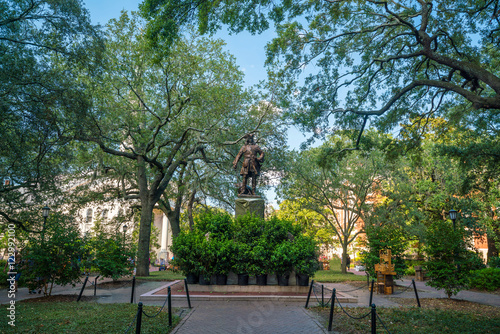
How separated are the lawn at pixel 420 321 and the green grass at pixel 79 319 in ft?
13.5

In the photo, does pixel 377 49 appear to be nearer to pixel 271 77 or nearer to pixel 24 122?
pixel 271 77

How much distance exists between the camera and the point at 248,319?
8344 mm

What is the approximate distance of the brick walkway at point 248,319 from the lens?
7.38 m

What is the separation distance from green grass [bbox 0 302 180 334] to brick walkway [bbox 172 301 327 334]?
67 cm

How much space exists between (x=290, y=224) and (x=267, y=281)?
2.35 m

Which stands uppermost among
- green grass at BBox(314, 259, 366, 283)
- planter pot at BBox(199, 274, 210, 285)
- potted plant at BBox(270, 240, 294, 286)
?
potted plant at BBox(270, 240, 294, 286)

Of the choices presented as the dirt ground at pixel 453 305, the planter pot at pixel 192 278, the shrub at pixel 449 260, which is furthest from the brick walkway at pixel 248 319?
the shrub at pixel 449 260

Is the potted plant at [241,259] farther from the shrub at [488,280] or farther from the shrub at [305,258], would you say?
the shrub at [488,280]

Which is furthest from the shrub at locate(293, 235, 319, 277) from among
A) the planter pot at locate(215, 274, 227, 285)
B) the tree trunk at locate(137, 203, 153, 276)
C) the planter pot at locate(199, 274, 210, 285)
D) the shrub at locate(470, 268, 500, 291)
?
the tree trunk at locate(137, 203, 153, 276)

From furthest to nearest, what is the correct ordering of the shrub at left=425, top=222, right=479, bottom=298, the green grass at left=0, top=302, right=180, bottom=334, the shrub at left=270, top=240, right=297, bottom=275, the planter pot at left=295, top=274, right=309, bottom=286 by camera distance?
the shrub at left=425, top=222, right=479, bottom=298, the planter pot at left=295, top=274, right=309, bottom=286, the shrub at left=270, top=240, right=297, bottom=275, the green grass at left=0, top=302, right=180, bottom=334

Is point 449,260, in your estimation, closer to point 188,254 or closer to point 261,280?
point 261,280

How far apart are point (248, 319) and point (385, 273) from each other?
9221 millimetres

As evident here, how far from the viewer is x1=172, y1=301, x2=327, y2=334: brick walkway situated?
7.38 meters

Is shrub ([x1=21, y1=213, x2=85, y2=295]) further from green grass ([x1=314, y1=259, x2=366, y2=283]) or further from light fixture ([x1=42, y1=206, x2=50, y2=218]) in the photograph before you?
green grass ([x1=314, y1=259, x2=366, y2=283])
